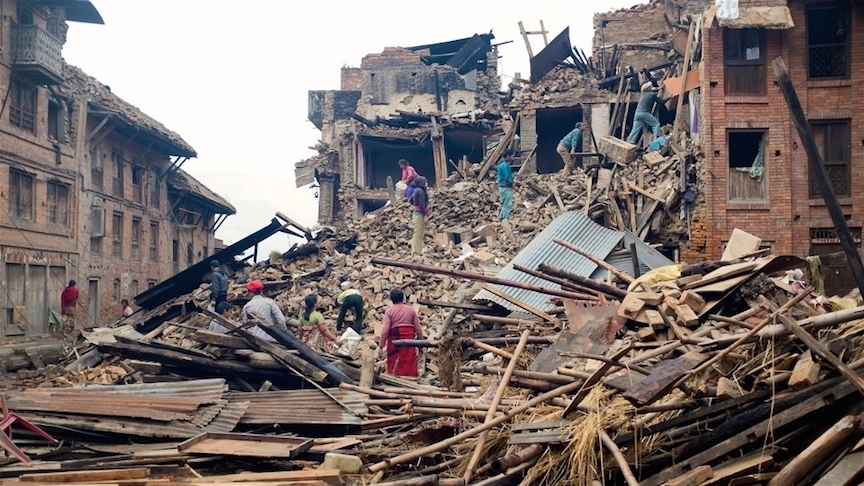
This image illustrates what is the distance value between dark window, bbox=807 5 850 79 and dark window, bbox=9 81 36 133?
23.6m

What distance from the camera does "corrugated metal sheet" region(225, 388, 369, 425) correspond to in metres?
8.65

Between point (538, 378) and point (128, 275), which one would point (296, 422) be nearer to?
point (538, 378)

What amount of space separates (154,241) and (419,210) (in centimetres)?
2068

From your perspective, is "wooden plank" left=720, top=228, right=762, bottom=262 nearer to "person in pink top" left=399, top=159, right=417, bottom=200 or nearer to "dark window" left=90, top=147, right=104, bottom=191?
"person in pink top" left=399, top=159, right=417, bottom=200

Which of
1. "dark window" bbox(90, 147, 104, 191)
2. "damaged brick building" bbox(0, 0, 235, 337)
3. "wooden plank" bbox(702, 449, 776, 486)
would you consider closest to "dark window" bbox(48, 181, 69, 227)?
"damaged brick building" bbox(0, 0, 235, 337)

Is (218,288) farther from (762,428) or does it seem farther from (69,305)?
(762,428)

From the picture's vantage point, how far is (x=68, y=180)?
94.1 ft

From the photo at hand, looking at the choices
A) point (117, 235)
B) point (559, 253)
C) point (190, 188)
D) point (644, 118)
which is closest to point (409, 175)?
point (559, 253)

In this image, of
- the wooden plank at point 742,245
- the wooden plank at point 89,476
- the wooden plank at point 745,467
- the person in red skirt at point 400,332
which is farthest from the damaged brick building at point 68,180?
the wooden plank at point 745,467

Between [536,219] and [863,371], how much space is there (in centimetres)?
1726

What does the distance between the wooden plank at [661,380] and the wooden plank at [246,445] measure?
3.40 m

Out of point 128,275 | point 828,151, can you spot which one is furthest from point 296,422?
point 128,275

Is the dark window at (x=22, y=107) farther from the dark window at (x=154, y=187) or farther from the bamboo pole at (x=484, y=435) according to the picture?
the bamboo pole at (x=484, y=435)

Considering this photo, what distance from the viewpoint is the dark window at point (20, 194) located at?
2513cm
